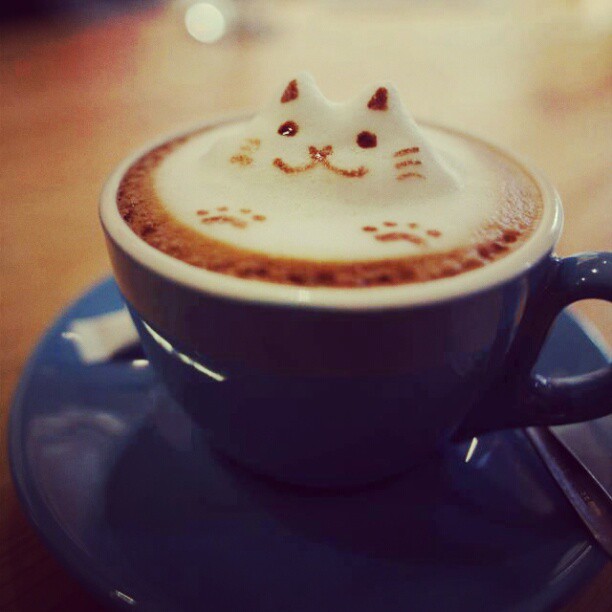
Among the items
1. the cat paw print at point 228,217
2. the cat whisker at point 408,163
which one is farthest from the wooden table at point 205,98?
the cat paw print at point 228,217

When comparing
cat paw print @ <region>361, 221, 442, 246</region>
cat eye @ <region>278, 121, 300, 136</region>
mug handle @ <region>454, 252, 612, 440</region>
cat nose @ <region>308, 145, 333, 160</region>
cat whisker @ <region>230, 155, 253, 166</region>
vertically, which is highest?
cat eye @ <region>278, 121, 300, 136</region>

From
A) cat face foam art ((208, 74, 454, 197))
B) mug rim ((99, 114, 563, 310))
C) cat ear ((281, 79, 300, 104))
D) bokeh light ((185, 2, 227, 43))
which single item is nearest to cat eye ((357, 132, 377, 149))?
cat face foam art ((208, 74, 454, 197))

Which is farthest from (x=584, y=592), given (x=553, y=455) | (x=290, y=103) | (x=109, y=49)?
(x=109, y=49)

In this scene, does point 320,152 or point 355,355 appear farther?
point 320,152

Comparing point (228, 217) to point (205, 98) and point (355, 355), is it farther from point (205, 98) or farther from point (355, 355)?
point (205, 98)

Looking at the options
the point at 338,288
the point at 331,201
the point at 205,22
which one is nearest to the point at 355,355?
the point at 338,288

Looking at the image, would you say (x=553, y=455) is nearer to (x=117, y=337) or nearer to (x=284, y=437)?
(x=284, y=437)

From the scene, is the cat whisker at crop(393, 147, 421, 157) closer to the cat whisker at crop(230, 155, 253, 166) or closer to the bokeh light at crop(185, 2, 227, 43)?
the cat whisker at crop(230, 155, 253, 166)
